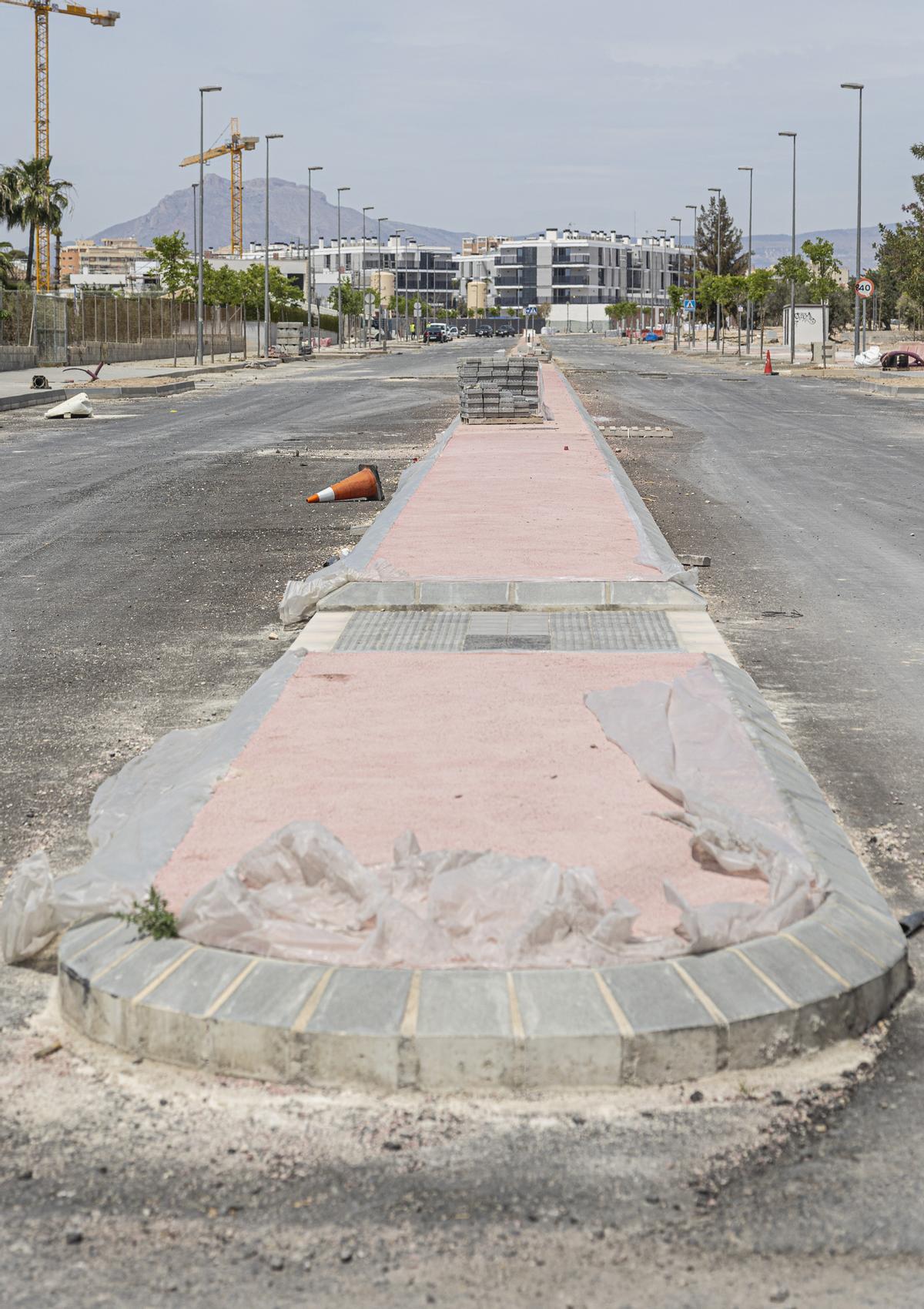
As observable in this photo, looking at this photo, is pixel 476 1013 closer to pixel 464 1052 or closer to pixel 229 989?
pixel 464 1052

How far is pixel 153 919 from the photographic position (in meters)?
4.39

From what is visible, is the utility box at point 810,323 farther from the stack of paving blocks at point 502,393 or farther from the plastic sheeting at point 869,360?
the stack of paving blocks at point 502,393

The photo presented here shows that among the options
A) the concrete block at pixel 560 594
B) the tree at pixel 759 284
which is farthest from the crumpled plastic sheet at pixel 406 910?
the tree at pixel 759 284

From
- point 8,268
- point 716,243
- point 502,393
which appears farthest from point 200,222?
point 716,243

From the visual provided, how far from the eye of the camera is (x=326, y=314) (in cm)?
15688

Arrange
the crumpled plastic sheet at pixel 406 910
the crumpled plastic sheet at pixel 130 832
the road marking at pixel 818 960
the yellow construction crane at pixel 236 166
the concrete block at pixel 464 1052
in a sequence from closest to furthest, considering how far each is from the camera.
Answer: the concrete block at pixel 464 1052, the road marking at pixel 818 960, the crumpled plastic sheet at pixel 406 910, the crumpled plastic sheet at pixel 130 832, the yellow construction crane at pixel 236 166

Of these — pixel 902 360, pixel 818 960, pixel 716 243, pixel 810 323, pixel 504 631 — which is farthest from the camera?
pixel 716 243

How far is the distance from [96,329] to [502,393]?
130 feet

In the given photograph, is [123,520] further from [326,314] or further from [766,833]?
[326,314]

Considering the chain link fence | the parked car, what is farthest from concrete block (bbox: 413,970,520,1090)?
the parked car

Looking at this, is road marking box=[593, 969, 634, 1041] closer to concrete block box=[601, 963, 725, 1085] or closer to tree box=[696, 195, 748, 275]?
concrete block box=[601, 963, 725, 1085]

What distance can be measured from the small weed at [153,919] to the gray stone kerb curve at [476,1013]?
0.04 metres

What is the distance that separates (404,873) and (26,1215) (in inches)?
63.3

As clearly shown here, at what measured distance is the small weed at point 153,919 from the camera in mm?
4371
